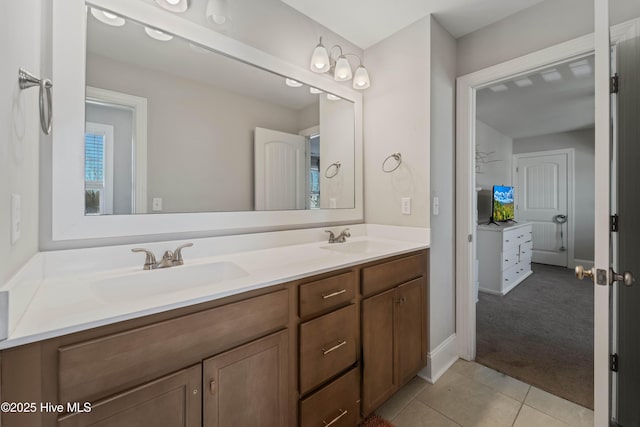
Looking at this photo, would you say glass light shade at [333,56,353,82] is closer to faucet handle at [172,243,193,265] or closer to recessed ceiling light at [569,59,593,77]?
faucet handle at [172,243,193,265]

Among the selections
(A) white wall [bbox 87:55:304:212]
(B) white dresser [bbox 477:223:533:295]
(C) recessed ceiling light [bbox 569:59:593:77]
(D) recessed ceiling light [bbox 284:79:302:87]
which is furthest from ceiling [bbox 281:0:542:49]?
(B) white dresser [bbox 477:223:533:295]

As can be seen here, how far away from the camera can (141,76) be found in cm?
125

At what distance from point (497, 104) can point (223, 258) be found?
3.98m

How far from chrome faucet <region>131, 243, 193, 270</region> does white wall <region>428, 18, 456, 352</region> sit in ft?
Answer: 4.99

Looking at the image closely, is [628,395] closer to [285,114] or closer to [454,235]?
[454,235]

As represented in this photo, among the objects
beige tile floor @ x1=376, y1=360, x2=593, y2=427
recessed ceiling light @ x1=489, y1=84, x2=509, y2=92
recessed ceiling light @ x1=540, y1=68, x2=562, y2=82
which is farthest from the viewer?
recessed ceiling light @ x1=489, y1=84, x2=509, y2=92

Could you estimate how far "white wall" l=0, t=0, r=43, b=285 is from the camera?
65 centimetres

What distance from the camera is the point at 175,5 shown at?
1281mm

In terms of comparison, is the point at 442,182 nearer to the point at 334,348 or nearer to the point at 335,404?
the point at 334,348

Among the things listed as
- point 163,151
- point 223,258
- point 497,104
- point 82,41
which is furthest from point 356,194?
point 497,104

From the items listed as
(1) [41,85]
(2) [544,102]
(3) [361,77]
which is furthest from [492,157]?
(1) [41,85]

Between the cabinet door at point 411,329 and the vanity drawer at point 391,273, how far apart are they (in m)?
0.05

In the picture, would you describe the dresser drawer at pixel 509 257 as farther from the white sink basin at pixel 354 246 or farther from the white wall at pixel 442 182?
the white sink basin at pixel 354 246

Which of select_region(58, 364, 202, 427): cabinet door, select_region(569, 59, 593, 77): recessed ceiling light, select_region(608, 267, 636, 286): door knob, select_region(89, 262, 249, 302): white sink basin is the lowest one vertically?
select_region(58, 364, 202, 427): cabinet door
